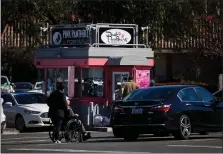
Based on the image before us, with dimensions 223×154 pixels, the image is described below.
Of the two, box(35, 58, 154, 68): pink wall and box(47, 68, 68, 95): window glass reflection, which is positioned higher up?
A: box(35, 58, 154, 68): pink wall

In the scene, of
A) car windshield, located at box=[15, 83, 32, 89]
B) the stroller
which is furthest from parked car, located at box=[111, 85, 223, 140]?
car windshield, located at box=[15, 83, 32, 89]

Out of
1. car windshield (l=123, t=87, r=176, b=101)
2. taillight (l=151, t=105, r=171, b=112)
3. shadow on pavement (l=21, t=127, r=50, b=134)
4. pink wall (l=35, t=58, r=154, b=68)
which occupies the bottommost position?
shadow on pavement (l=21, t=127, r=50, b=134)

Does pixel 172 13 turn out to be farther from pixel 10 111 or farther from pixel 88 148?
pixel 88 148

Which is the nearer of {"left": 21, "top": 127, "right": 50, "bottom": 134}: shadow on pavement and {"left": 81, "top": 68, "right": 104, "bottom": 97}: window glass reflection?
{"left": 81, "top": 68, "right": 104, "bottom": 97}: window glass reflection

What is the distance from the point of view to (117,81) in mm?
26797

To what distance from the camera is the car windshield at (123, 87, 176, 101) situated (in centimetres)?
1958

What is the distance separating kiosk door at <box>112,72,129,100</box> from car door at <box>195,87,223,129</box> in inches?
250

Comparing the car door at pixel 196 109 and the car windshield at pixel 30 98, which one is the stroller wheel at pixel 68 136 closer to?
the car door at pixel 196 109

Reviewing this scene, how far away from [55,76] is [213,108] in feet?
29.0

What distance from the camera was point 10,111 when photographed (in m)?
27.0

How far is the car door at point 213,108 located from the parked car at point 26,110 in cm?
737

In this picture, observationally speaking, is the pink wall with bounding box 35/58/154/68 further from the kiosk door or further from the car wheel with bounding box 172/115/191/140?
the car wheel with bounding box 172/115/191/140

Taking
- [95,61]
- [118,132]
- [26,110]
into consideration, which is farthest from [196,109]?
[26,110]

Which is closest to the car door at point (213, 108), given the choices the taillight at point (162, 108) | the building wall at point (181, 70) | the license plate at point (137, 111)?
the taillight at point (162, 108)
